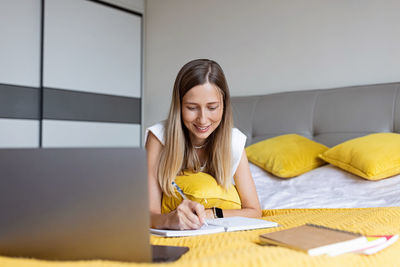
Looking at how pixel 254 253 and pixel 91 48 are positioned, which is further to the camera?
pixel 91 48

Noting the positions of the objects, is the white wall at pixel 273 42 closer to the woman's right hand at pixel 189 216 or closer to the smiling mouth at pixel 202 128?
the smiling mouth at pixel 202 128

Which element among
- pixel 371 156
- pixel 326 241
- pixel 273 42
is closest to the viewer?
pixel 326 241

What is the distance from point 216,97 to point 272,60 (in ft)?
5.67

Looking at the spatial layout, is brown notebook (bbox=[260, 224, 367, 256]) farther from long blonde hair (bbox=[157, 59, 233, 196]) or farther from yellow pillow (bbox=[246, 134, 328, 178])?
yellow pillow (bbox=[246, 134, 328, 178])

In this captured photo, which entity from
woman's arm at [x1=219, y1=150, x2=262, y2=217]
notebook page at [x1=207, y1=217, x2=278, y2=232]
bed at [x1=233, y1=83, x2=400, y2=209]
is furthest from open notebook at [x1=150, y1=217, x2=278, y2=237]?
bed at [x1=233, y1=83, x2=400, y2=209]

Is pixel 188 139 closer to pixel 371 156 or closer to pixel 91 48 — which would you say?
pixel 371 156

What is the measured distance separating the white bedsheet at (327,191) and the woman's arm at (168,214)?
Answer: 1.83 feet

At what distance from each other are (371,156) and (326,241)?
1.27m

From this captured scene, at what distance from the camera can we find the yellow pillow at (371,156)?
1.84 meters

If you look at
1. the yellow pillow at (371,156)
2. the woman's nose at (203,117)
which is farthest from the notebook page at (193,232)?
the yellow pillow at (371,156)

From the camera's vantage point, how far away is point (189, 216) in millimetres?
1067

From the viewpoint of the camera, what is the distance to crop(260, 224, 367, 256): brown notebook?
0.72 m

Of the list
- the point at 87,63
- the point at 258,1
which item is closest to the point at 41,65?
the point at 87,63

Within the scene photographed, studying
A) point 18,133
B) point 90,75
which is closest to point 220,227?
point 18,133
